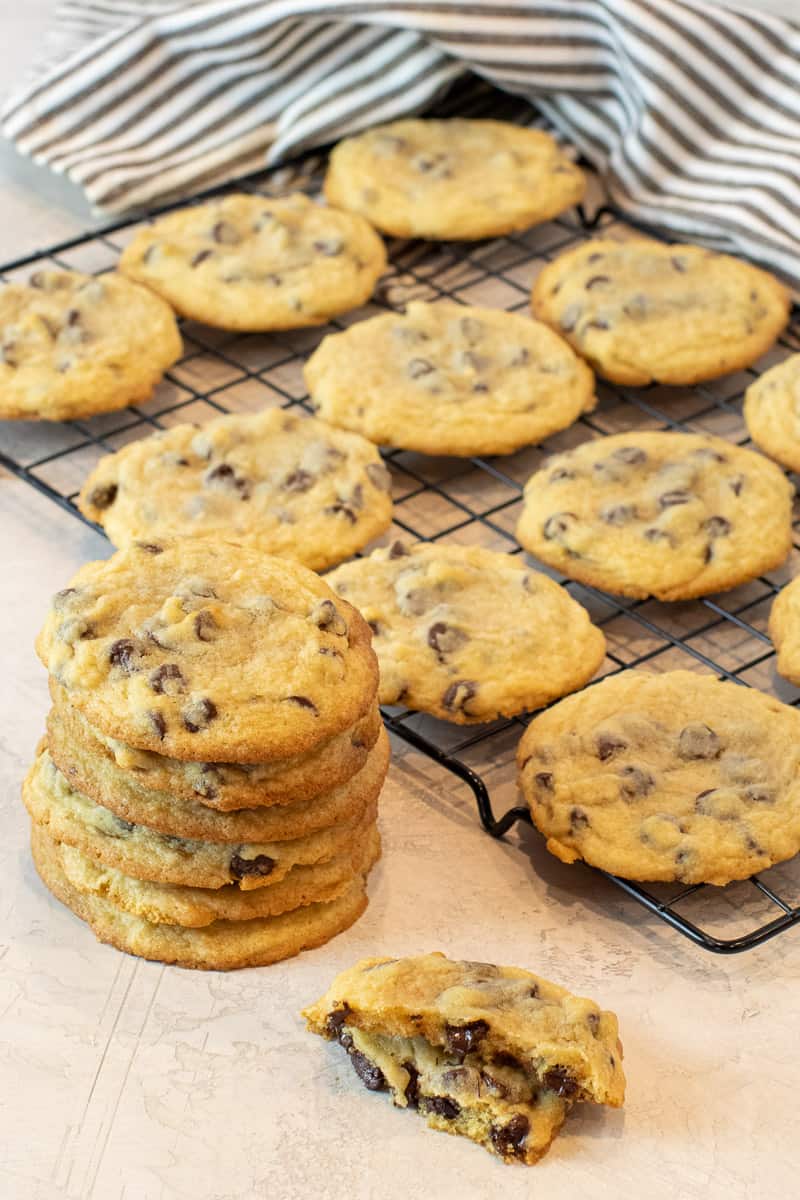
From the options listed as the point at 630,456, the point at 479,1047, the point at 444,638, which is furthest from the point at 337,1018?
the point at 630,456

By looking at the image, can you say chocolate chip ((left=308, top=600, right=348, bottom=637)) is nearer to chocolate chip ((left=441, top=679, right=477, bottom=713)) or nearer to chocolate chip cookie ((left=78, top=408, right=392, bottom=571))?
chocolate chip ((left=441, top=679, right=477, bottom=713))

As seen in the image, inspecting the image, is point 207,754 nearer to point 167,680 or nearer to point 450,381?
point 167,680

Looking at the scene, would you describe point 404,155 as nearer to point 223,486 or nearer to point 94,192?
point 94,192

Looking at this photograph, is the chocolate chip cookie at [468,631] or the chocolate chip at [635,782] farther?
the chocolate chip cookie at [468,631]

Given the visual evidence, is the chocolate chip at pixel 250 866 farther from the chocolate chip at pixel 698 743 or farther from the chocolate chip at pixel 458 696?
the chocolate chip at pixel 698 743

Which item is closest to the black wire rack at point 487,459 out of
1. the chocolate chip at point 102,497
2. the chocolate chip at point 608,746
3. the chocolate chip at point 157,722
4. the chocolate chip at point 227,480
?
the chocolate chip at point 102,497

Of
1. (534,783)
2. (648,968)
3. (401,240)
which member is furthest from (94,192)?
(648,968)

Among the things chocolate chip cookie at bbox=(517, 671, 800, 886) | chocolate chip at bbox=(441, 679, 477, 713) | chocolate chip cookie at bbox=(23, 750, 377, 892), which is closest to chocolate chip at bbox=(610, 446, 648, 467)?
chocolate chip cookie at bbox=(517, 671, 800, 886)
